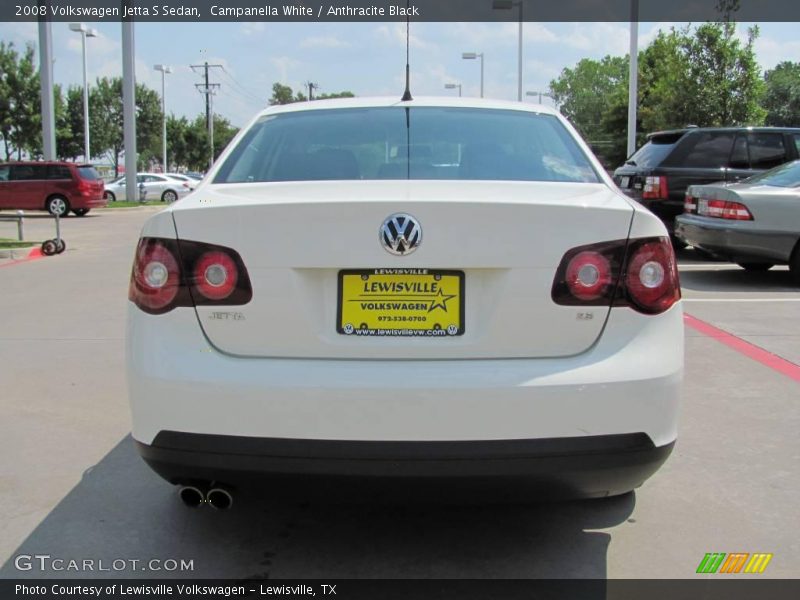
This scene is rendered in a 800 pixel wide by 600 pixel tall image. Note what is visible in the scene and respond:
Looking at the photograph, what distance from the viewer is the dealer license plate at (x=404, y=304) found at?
2582 millimetres

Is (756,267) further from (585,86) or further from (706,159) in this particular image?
(585,86)

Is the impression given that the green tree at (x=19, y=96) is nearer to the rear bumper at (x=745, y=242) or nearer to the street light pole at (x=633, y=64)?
the street light pole at (x=633, y=64)

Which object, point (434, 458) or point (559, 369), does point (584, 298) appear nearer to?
point (559, 369)

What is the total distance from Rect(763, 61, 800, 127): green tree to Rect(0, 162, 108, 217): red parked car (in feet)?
171

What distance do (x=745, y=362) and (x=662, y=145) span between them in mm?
7513

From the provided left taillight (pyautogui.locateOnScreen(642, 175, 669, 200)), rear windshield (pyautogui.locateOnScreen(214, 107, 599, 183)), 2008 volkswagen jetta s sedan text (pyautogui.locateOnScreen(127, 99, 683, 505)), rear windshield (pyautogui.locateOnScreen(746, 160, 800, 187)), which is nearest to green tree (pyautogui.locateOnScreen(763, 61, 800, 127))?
left taillight (pyautogui.locateOnScreen(642, 175, 669, 200))

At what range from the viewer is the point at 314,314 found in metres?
2.60

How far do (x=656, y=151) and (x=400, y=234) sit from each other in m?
11.2

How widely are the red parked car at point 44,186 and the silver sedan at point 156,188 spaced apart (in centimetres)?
1013

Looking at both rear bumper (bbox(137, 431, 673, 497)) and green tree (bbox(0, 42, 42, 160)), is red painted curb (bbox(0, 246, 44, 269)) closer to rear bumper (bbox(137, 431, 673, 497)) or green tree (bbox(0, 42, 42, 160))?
rear bumper (bbox(137, 431, 673, 497))

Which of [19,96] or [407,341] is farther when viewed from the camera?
[19,96]

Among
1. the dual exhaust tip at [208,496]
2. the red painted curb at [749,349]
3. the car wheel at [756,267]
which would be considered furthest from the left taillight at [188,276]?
the car wheel at [756,267]

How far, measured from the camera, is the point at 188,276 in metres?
2.67
